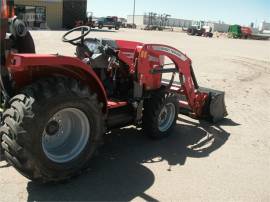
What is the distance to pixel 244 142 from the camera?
6.25 meters

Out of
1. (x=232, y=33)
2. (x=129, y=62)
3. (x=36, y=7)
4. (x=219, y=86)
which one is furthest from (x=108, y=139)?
(x=232, y=33)

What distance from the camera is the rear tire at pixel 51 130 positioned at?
3.68 metres

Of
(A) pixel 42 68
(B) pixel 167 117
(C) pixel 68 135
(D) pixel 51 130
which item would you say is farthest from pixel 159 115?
(A) pixel 42 68

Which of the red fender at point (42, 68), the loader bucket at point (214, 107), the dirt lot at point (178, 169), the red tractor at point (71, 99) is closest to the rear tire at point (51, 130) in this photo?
the red tractor at point (71, 99)

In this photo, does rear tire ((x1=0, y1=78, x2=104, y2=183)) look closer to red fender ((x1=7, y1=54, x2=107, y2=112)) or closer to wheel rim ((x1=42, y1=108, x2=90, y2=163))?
wheel rim ((x1=42, y1=108, x2=90, y2=163))

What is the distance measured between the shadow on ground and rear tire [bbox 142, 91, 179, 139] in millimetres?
141

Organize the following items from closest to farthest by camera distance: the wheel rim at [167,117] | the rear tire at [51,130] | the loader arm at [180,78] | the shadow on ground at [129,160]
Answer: the rear tire at [51,130] < the shadow on ground at [129,160] < the loader arm at [180,78] < the wheel rim at [167,117]

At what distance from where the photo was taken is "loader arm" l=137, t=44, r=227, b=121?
566cm

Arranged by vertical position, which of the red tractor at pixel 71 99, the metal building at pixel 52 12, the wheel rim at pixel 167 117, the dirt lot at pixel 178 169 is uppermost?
the metal building at pixel 52 12

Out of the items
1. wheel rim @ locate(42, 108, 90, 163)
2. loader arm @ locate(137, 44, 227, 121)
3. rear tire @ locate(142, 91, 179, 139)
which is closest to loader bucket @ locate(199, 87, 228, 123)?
loader arm @ locate(137, 44, 227, 121)

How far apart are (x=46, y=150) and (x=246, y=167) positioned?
262 cm

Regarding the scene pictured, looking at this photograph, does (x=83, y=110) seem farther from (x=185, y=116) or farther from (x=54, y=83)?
(x=185, y=116)

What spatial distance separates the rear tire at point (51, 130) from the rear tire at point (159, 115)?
141 cm

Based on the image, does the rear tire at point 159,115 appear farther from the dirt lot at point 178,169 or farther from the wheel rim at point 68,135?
the wheel rim at point 68,135
